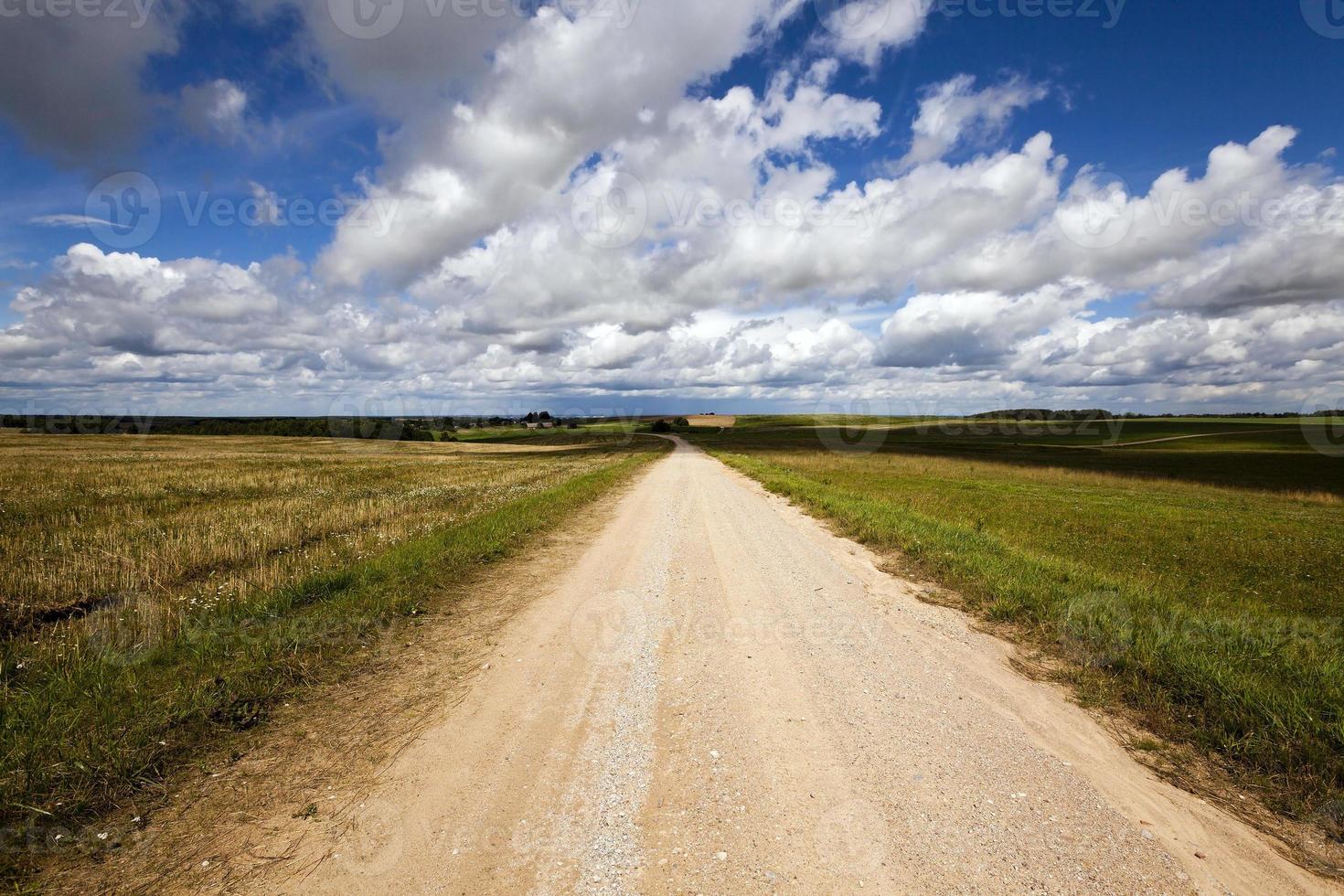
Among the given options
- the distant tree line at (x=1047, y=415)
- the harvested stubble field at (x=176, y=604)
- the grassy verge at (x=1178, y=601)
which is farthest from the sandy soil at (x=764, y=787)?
the distant tree line at (x=1047, y=415)

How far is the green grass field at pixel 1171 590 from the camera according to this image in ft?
15.9

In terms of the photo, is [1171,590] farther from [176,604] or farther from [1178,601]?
[176,604]

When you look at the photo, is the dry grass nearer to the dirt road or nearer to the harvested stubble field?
the harvested stubble field

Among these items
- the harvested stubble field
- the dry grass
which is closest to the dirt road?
the harvested stubble field

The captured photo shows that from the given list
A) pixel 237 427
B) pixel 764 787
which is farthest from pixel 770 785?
pixel 237 427

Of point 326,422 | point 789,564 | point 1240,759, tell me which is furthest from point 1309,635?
point 326,422

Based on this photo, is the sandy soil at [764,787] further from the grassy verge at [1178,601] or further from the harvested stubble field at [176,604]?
the harvested stubble field at [176,604]

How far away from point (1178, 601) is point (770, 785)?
9483 millimetres

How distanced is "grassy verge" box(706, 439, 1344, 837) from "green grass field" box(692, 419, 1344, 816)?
0.08ft

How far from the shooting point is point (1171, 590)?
10.7 meters

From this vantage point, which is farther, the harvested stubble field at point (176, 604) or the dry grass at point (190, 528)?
the dry grass at point (190, 528)

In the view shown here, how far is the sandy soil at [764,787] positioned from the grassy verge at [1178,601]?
3.16 feet

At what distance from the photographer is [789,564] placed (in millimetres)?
10906

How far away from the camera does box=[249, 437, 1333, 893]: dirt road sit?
329 cm
